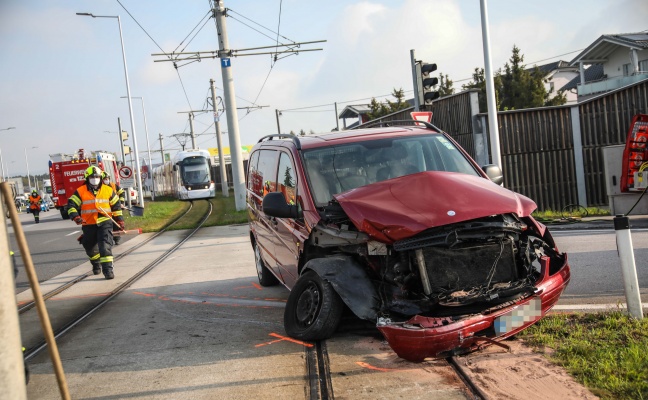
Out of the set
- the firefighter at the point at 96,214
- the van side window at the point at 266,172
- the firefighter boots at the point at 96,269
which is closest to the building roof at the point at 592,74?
the firefighter at the point at 96,214

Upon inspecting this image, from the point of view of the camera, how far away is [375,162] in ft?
21.5

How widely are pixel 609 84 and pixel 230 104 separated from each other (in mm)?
22631

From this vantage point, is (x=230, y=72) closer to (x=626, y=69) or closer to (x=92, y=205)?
(x=92, y=205)

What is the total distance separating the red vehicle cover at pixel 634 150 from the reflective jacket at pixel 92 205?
1026 centimetres

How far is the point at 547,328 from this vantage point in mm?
5500

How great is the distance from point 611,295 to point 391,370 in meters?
3.12

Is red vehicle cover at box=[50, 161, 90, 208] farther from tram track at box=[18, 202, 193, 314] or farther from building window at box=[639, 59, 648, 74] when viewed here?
building window at box=[639, 59, 648, 74]

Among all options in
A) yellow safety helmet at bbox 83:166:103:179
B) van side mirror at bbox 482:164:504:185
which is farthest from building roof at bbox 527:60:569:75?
van side mirror at bbox 482:164:504:185

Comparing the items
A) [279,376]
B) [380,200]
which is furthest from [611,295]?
[279,376]

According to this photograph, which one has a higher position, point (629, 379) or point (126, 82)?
point (126, 82)

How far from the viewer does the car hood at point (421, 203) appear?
487 cm

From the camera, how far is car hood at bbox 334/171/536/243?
4.87 m

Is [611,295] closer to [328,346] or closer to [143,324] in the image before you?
[328,346]

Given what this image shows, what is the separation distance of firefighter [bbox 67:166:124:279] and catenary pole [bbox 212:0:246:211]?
42.3 feet
